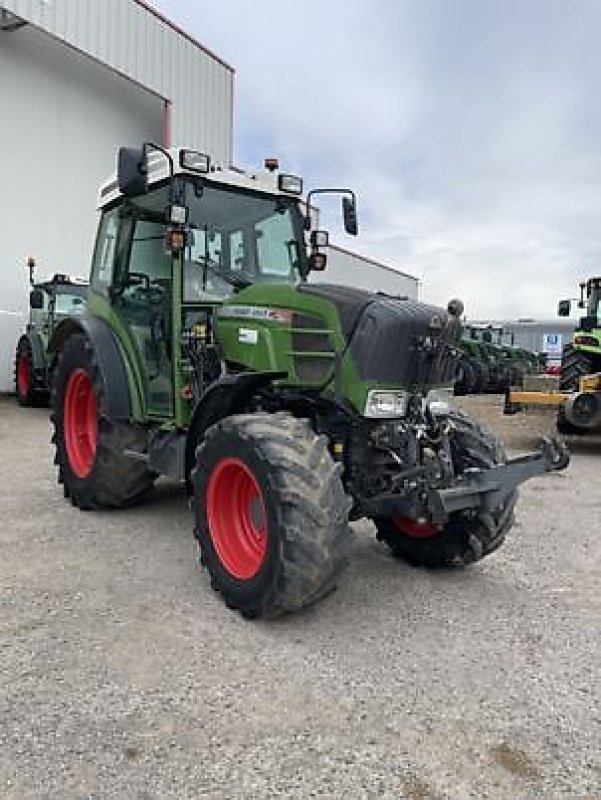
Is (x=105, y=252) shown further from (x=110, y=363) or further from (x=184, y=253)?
(x=184, y=253)

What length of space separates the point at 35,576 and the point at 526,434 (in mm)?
8615

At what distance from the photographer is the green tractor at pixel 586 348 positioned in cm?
1045

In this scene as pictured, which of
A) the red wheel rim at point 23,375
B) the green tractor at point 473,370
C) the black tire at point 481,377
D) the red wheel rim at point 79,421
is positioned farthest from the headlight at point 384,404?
the black tire at point 481,377

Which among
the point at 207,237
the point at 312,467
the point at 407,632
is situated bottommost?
the point at 407,632

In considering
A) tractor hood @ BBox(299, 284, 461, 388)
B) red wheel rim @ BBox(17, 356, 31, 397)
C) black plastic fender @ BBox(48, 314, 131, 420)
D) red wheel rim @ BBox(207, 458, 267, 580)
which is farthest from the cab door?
red wheel rim @ BBox(17, 356, 31, 397)

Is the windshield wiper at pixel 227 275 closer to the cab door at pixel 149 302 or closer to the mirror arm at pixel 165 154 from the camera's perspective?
the cab door at pixel 149 302

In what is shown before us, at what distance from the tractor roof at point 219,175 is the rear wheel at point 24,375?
7969 mm

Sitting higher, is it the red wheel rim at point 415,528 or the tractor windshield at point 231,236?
the tractor windshield at point 231,236

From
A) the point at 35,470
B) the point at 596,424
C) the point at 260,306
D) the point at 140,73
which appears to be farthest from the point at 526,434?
the point at 140,73

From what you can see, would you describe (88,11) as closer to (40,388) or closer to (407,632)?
(40,388)

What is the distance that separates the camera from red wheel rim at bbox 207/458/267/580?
12.6ft

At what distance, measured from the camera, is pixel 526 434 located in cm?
1128

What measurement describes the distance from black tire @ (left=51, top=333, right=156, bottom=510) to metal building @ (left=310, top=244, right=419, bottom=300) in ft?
47.5

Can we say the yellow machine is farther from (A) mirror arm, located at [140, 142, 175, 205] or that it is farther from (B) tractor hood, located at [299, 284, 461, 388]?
(A) mirror arm, located at [140, 142, 175, 205]
